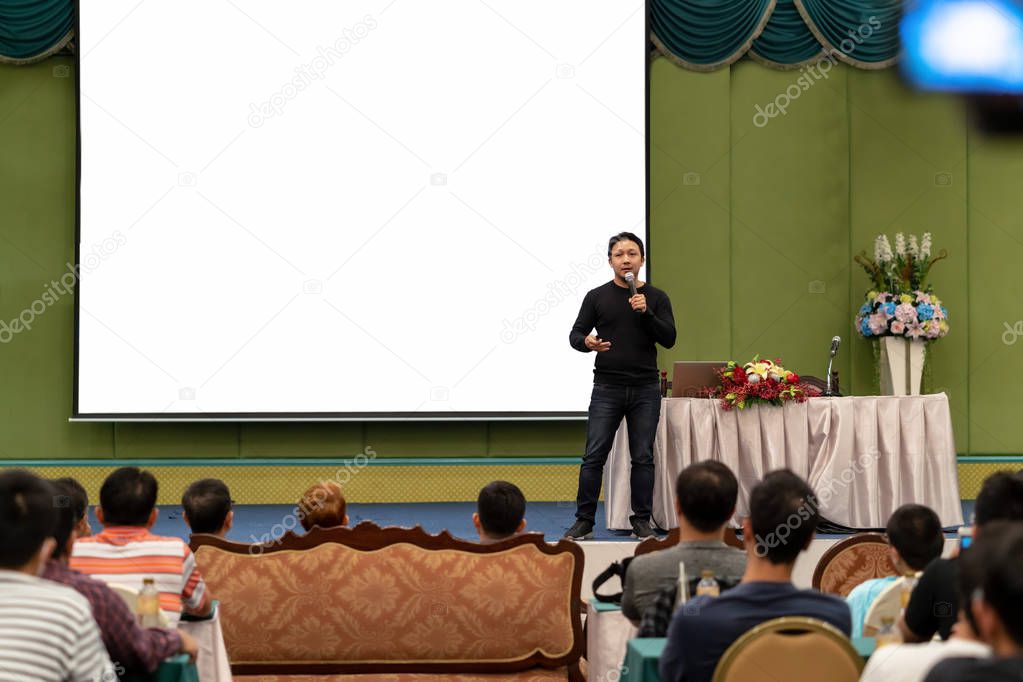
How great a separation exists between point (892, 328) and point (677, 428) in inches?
77.1

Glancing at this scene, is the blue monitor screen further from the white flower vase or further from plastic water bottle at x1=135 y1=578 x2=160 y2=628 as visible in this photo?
the white flower vase

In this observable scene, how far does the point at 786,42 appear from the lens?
24.1 feet

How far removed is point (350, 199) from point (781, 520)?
5100 mm

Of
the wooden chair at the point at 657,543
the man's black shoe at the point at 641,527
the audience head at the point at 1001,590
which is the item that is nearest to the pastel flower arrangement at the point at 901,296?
the man's black shoe at the point at 641,527

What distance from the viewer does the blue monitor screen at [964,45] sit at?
1.77 metres

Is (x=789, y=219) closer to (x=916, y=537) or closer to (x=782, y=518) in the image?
(x=916, y=537)


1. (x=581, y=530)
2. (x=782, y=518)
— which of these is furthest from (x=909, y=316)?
(x=782, y=518)

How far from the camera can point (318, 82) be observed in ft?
22.6

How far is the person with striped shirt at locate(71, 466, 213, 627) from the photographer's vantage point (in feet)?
8.64

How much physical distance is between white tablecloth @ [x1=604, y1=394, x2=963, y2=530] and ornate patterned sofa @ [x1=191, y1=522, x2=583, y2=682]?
7.96 ft

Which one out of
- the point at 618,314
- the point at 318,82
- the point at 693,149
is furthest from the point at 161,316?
the point at 693,149

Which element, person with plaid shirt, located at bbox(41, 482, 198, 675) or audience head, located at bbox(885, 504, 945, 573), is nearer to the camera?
person with plaid shirt, located at bbox(41, 482, 198, 675)

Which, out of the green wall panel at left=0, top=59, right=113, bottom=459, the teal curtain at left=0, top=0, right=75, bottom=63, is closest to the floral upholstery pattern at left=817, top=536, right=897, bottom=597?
the green wall panel at left=0, top=59, right=113, bottom=459

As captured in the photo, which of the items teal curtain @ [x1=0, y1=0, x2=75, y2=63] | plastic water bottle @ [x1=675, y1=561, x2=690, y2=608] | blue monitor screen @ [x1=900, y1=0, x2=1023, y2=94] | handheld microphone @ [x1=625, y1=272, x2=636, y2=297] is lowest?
plastic water bottle @ [x1=675, y1=561, x2=690, y2=608]
